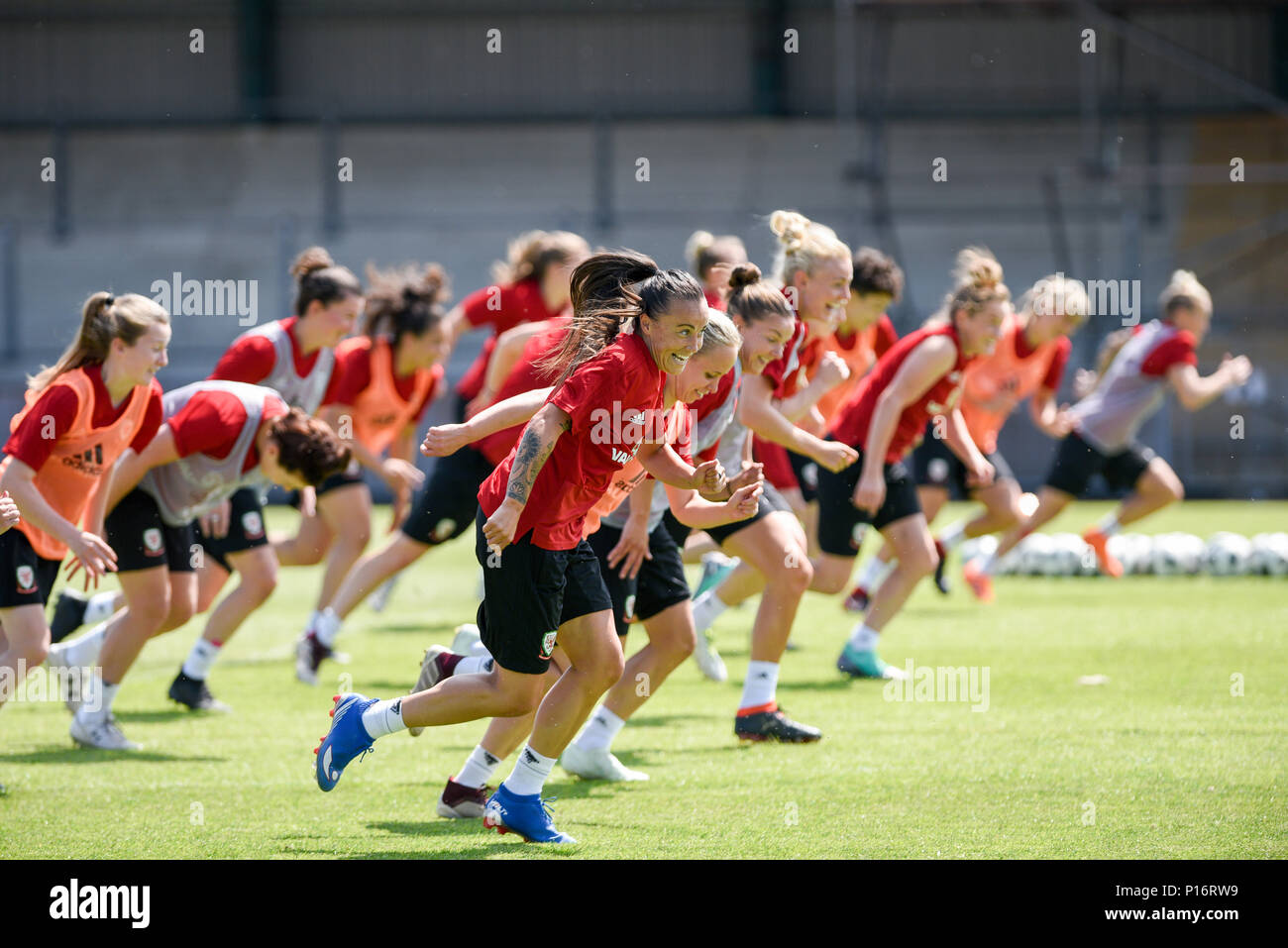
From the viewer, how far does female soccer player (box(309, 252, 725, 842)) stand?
15.2 ft

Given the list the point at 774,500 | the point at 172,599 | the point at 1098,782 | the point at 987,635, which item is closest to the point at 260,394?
the point at 172,599

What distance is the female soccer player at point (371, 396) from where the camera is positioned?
905 centimetres

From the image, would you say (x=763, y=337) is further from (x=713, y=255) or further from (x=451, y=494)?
(x=451, y=494)

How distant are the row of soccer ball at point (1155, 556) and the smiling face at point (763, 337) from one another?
684 centimetres

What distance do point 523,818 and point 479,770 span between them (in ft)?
1.40

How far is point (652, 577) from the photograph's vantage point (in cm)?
594

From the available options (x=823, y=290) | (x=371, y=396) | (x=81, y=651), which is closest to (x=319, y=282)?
(x=371, y=396)

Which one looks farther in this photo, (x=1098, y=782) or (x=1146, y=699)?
(x=1146, y=699)

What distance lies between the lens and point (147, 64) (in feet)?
88.1

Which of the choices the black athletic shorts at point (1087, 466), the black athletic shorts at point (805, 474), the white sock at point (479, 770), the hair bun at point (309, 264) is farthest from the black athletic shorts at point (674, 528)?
the black athletic shorts at point (1087, 466)

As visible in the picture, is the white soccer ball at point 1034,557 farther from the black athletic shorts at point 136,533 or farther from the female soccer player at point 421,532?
the black athletic shorts at point 136,533

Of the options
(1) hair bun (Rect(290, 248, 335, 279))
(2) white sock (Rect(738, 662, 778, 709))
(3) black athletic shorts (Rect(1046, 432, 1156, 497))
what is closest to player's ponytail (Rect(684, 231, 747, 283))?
(1) hair bun (Rect(290, 248, 335, 279))

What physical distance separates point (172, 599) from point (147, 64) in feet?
72.2
